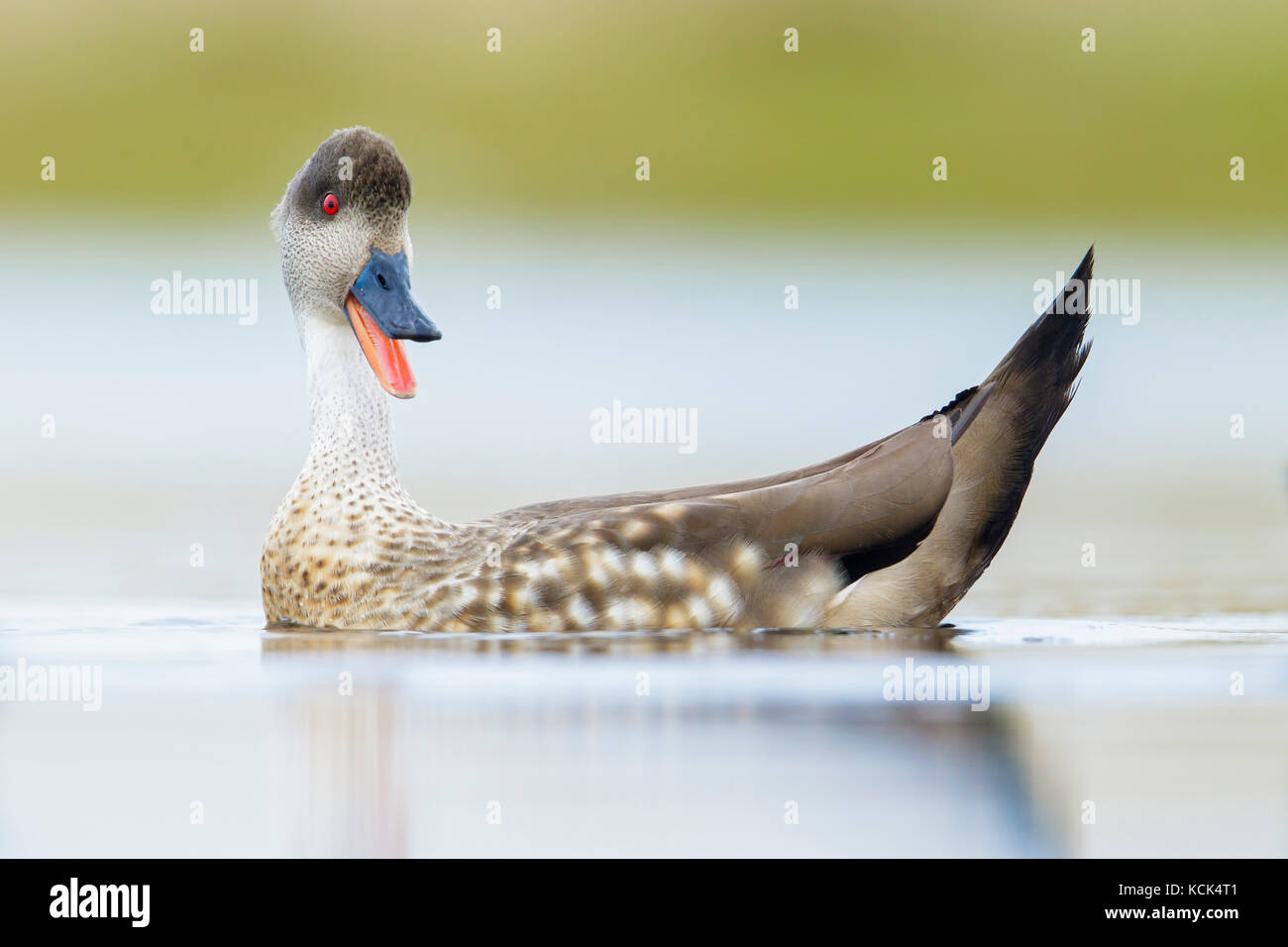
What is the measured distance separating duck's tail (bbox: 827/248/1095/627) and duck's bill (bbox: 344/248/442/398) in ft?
8.03

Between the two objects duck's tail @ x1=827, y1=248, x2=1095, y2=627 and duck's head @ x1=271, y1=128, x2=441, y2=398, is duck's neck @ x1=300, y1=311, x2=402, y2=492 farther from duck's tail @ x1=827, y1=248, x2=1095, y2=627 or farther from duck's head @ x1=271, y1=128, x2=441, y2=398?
duck's tail @ x1=827, y1=248, x2=1095, y2=627

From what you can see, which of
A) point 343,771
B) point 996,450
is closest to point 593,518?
point 996,450

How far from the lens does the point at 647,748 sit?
6527mm

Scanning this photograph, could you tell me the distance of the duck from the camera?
9031 millimetres

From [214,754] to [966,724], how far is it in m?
2.48

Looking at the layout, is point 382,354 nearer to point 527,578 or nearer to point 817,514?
point 527,578

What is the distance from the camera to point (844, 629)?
9.21 metres

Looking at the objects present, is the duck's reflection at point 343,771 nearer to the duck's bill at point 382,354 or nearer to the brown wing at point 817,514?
the brown wing at point 817,514

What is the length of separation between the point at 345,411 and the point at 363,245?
2.61ft

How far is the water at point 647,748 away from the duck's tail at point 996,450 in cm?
55

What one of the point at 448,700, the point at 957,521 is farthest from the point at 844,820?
the point at 957,521

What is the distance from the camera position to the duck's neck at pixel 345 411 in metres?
9.59

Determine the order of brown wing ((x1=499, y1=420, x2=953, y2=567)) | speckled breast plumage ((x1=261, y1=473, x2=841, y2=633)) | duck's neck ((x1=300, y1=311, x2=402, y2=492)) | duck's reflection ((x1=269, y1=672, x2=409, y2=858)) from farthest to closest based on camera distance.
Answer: duck's neck ((x1=300, y1=311, x2=402, y2=492)), brown wing ((x1=499, y1=420, x2=953, y2=567)), speckled breast plumage ((x1=261, y1=473, x2=841, y2=633)), duck's reflection ((x1=269, y1=672, x2=409, y2=858))

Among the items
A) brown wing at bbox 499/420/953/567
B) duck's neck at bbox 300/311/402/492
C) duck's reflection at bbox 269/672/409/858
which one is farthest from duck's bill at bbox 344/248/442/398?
duck's reflection at bbox 269/672/409/858
